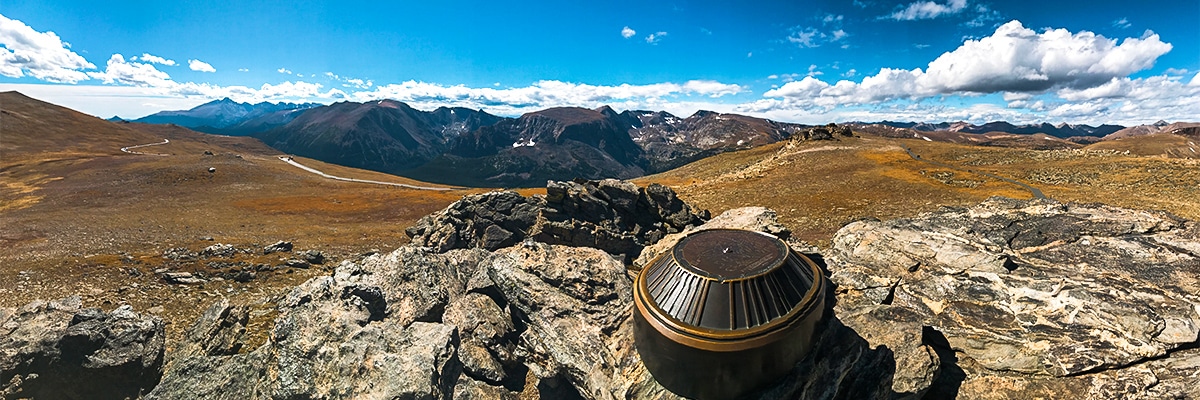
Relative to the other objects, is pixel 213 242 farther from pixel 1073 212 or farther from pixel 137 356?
pixel 1073 212

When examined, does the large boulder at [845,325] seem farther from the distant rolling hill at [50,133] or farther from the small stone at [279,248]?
the distant rolling hill at [50,133]

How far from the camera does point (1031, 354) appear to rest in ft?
45.1

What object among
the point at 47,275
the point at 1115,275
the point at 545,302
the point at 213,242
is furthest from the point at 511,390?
the point at 213,242

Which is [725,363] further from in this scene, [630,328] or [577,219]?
[577,219]

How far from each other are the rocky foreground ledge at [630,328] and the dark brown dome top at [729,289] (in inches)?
96.4

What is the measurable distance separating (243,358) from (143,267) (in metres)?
20.0

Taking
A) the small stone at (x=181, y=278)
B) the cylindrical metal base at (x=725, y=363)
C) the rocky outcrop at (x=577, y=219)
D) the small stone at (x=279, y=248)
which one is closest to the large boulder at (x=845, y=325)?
the cylindrical metal base at (x=725, y=363)

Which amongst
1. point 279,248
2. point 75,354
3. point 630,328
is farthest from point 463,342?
point 279,248

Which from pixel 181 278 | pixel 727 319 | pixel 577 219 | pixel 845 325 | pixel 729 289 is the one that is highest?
pixel 729 289

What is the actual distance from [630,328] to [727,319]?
6.02 m

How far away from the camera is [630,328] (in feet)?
52.5

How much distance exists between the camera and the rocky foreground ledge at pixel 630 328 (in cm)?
1324

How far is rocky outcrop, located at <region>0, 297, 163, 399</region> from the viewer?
15641 millimetres

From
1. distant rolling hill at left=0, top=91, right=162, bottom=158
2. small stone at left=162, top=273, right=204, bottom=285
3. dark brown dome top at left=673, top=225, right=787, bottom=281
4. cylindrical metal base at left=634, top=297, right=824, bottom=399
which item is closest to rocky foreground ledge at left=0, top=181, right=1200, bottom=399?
cylindrical metal base at left=634, top=297, right=824, bottom=399
